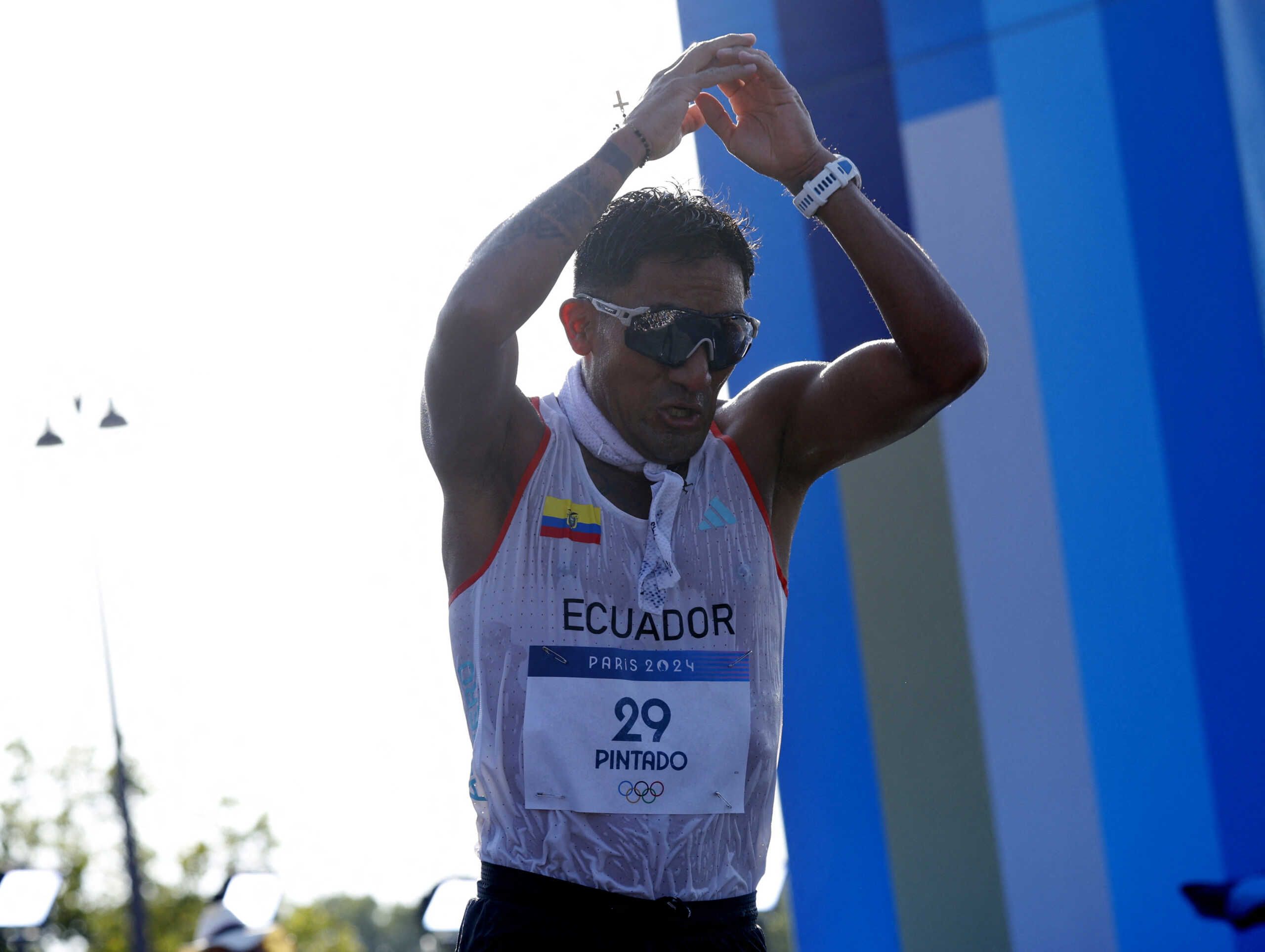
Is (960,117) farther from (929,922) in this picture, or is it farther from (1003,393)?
(929,922)

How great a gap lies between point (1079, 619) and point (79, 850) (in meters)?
29.0

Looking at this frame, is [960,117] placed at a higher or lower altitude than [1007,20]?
lower

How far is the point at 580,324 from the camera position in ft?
9.00

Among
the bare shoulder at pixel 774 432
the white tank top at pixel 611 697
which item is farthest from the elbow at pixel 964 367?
the white tank top at pixel 611 697

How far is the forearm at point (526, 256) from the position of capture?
233 cm

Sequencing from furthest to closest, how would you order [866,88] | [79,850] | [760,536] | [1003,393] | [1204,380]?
[79,850] → [866,88] → [1003,393] → [1204,380] → [760,536]

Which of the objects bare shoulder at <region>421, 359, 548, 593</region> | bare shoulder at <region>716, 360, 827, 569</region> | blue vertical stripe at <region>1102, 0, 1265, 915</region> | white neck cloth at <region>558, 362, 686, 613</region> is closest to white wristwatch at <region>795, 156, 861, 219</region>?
bare shoulder at <region>716, 360, 827, 569</region>

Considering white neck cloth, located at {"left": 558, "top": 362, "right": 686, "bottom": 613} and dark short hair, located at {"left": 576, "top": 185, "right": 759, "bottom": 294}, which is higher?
dark short hair, located at {"left": 576, "top": 185, "right": 759, "bottom": 294}

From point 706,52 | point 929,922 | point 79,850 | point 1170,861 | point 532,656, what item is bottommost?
point 79,850

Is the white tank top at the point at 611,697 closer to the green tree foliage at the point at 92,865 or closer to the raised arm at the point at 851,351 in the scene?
the raised arm at the point at 851,351

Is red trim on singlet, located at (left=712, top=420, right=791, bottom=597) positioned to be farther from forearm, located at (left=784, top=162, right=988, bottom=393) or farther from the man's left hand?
the man's left hand

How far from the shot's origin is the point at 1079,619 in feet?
13.0

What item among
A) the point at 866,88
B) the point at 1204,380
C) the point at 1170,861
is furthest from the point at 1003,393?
the point at 1170,861

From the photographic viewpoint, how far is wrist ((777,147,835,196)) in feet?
8.71
